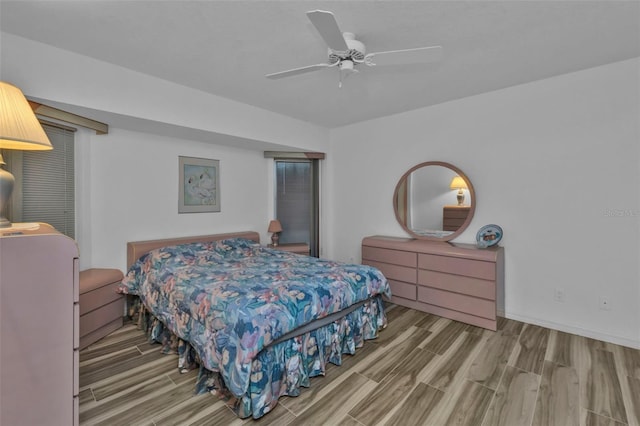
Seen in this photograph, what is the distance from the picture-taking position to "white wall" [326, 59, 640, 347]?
2535 mm

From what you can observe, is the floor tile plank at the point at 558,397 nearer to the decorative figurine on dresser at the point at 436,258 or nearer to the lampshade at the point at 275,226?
the decorative figurine on dresser at the point at 436,258

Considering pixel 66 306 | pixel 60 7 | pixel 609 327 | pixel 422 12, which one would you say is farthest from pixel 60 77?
pixel 609 327

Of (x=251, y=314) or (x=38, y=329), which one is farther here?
(x=251, y=314)

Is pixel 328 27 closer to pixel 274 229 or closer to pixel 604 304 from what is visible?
pixel 274 229

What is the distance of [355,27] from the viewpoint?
1.97m

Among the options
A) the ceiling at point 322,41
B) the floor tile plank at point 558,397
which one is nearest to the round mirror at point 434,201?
the ceiling at point 322,41

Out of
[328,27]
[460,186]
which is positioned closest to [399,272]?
[460,186]

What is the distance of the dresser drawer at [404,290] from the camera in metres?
3.42

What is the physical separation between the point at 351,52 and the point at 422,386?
2.36 metres

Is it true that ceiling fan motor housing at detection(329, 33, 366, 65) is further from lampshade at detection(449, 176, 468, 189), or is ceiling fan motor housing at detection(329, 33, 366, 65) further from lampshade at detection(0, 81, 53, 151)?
lampshade at detection(449, 176, 468, 189)

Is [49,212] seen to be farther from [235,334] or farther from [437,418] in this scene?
[437,418]

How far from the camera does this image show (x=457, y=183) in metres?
3.47

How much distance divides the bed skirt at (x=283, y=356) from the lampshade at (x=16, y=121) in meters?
1.68

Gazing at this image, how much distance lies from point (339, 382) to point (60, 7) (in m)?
3.09
